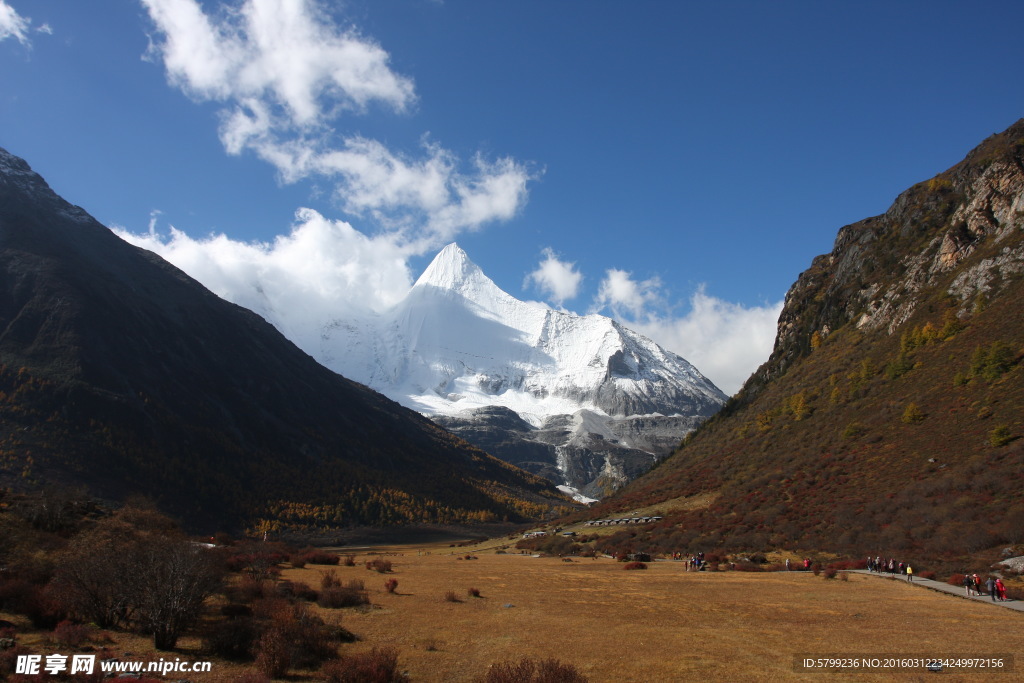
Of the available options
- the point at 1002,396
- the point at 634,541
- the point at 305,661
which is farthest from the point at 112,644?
the point at 1002,396

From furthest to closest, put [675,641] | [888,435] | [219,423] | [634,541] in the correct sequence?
[219,423] → [634,541] → [888,435] → [675,641]

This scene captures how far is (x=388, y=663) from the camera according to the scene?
1217 cm

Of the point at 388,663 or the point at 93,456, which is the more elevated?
the point at 388,663

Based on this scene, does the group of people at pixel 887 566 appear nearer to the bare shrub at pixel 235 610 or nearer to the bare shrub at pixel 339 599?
the bare shrub at pixel 339 599

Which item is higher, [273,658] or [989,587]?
[989,587]

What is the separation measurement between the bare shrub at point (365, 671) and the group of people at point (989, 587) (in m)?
22.1

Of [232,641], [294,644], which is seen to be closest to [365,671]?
[294,644]

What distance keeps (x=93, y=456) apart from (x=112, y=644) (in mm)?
87804

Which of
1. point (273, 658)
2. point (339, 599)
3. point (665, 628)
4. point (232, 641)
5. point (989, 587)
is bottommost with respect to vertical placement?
point (339, 599)

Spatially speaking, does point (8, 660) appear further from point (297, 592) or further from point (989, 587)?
point (989, 587)

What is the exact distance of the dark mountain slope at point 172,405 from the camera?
86250 mm

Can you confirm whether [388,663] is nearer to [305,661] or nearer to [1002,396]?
[305,661]

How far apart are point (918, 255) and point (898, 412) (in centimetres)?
3516

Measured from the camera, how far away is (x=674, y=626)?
1789 centimetres
